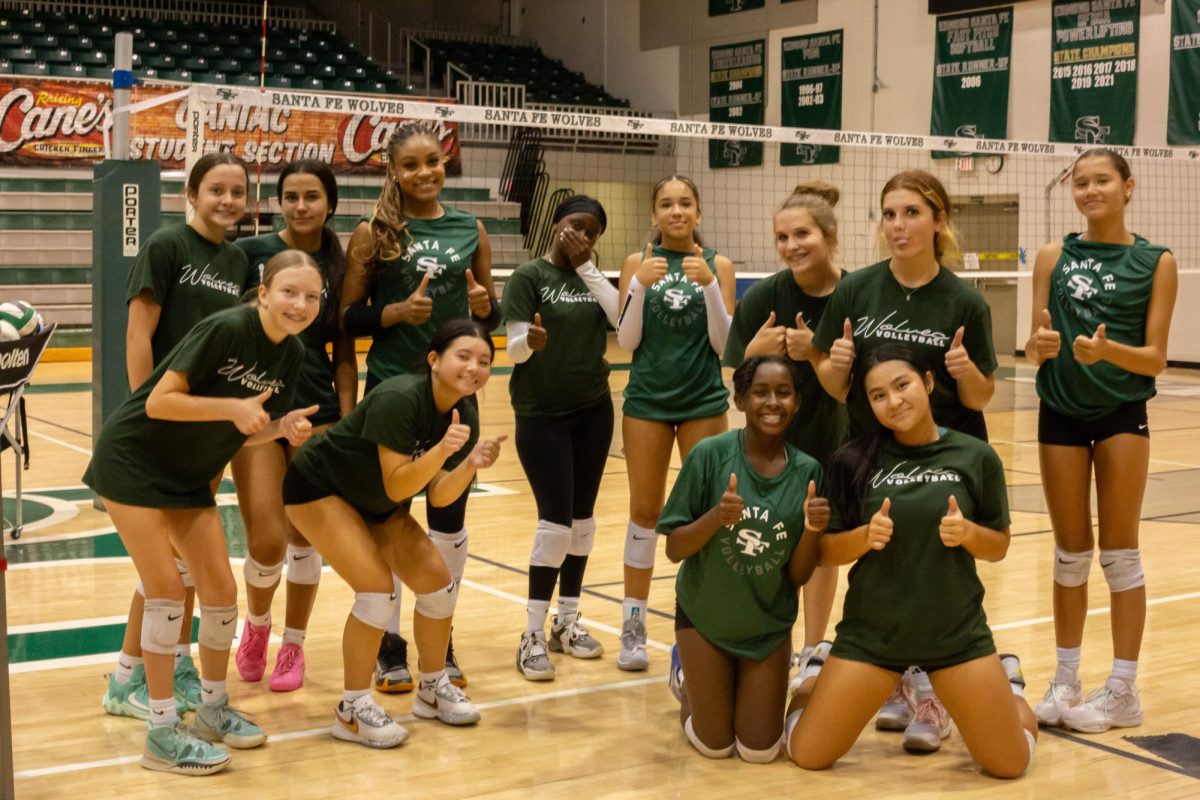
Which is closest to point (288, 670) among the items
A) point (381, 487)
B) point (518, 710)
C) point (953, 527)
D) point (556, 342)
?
point (518, 710)

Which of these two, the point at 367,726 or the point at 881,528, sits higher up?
the point at 881,528

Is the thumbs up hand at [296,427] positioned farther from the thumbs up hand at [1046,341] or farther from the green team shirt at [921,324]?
the thumbs up hand at [1046,341]

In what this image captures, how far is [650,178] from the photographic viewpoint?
2039cm

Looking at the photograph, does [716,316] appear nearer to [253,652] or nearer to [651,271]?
[651,271]

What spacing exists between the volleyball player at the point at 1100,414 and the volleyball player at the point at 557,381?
1428 millimetres

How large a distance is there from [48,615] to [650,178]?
16.1m

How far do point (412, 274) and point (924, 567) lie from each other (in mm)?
1807

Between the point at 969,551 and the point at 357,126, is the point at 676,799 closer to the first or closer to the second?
the point at 969,551

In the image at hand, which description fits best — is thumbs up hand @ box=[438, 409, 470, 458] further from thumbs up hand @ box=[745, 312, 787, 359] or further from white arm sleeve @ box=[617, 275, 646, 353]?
white arm sleeve @ box=[617, 275, 646, 353]

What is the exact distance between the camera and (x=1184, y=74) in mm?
14906

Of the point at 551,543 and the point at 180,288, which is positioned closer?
the point at 180,288

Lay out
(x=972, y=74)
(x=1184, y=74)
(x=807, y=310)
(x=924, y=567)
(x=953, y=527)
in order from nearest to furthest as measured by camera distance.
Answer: (x=953, y=527) → (x=924, y=567) → (x=807, y=310) → (x=1184, y=74) → (x=972, y=74)

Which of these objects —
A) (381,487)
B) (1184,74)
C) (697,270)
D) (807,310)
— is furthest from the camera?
(1184,74)

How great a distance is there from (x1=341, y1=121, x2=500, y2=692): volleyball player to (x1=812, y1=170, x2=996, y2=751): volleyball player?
115cm
